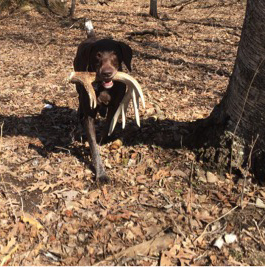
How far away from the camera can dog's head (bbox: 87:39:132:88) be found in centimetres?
358

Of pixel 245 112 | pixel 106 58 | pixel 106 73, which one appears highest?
pixel 106 58

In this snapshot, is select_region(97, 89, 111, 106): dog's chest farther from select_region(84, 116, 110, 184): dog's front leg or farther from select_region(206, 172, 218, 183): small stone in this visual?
select_region(206, 172, 218, 183): small stone

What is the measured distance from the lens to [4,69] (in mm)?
7473

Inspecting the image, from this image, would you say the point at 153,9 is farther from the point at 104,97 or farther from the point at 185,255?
the point at 185,255

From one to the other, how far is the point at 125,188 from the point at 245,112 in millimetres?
1590

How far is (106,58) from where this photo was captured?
3.67 meters

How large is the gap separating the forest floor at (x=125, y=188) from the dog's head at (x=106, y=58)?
111 cm

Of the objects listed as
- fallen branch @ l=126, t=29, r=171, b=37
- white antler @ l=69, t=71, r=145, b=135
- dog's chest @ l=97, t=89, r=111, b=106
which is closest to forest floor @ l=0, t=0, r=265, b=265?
dog's chest @ l=97, t=89, r=111, b=106

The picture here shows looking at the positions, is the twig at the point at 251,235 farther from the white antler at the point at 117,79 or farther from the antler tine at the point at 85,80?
the antler tine at the point at 85,80

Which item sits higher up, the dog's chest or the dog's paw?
the dog's chest

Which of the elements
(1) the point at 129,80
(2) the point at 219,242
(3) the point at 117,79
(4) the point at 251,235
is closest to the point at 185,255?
(2) the point at 219,242

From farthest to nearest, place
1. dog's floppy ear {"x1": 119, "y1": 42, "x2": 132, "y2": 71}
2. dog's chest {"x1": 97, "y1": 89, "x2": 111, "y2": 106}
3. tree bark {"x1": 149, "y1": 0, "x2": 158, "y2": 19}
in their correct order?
tree bark {"x1": 149, "y1": 0, "x2": 158, "y2": 19} < dog's chest {"x1": 97, "y1": 89, "x2": 111, "y2": 106} < dog's floppy ear {"x1": 119, "y1": 42, "x2": 132, "y2": 71}

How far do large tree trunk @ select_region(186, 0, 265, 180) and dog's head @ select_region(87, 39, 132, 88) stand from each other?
1315mm

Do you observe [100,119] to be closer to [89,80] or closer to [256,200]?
[89,80]
